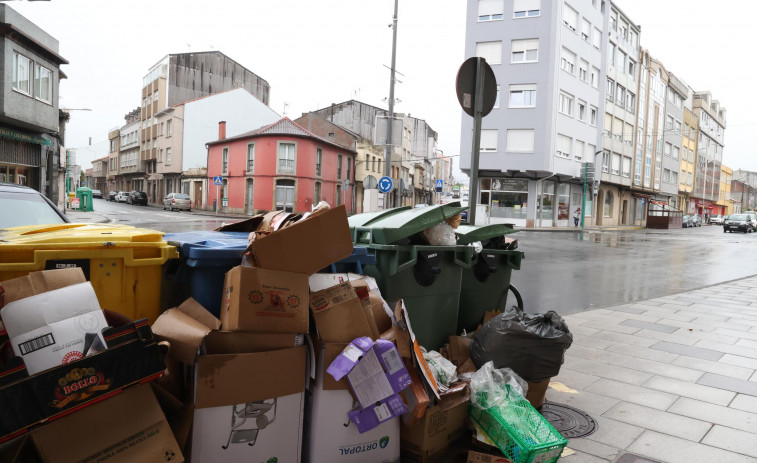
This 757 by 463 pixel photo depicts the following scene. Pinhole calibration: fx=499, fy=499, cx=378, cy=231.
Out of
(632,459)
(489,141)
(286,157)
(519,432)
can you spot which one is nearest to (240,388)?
(519,432)

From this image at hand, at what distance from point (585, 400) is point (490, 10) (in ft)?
114

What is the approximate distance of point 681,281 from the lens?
10766 mm

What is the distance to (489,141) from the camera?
3406 centimetres

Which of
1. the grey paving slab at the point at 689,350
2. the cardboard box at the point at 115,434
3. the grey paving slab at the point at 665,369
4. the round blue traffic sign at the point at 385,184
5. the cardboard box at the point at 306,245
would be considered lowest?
the grey paving slab at the point at 665,369

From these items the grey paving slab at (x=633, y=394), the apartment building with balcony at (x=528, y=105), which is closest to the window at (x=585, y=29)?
the apartment building with balcony at (x=528, y=105)

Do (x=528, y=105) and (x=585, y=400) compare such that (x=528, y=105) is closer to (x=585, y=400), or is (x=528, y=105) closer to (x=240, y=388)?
(x=585, y=400)

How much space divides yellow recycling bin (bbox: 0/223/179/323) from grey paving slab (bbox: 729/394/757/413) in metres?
4.03

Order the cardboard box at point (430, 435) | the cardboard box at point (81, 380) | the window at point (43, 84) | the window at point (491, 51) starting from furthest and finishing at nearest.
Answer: the window at point (491, 51), the window at point (43, 84), the cardboard box at point (430, 435), the cardboard box at point (81, 380)

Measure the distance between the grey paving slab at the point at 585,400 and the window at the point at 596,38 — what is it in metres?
40.5

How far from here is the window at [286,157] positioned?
123 feet

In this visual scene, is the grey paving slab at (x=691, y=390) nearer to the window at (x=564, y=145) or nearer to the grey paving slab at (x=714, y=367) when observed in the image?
the grey paving slab at (x=714, y=367)

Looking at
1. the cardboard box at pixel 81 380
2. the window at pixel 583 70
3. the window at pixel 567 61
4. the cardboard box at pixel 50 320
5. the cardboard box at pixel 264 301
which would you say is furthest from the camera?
the window at pixel 583 70

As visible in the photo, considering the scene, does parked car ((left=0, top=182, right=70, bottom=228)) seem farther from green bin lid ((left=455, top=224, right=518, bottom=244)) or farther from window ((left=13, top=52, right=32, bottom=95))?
window ((left=13, top=52, right=32, bottom=95))

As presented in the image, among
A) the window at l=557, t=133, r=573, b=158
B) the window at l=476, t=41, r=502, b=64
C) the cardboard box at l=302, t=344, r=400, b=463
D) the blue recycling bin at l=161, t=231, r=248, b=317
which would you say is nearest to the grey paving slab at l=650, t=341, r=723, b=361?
the cardboard box at l=302, t=344, r=400, b=463
